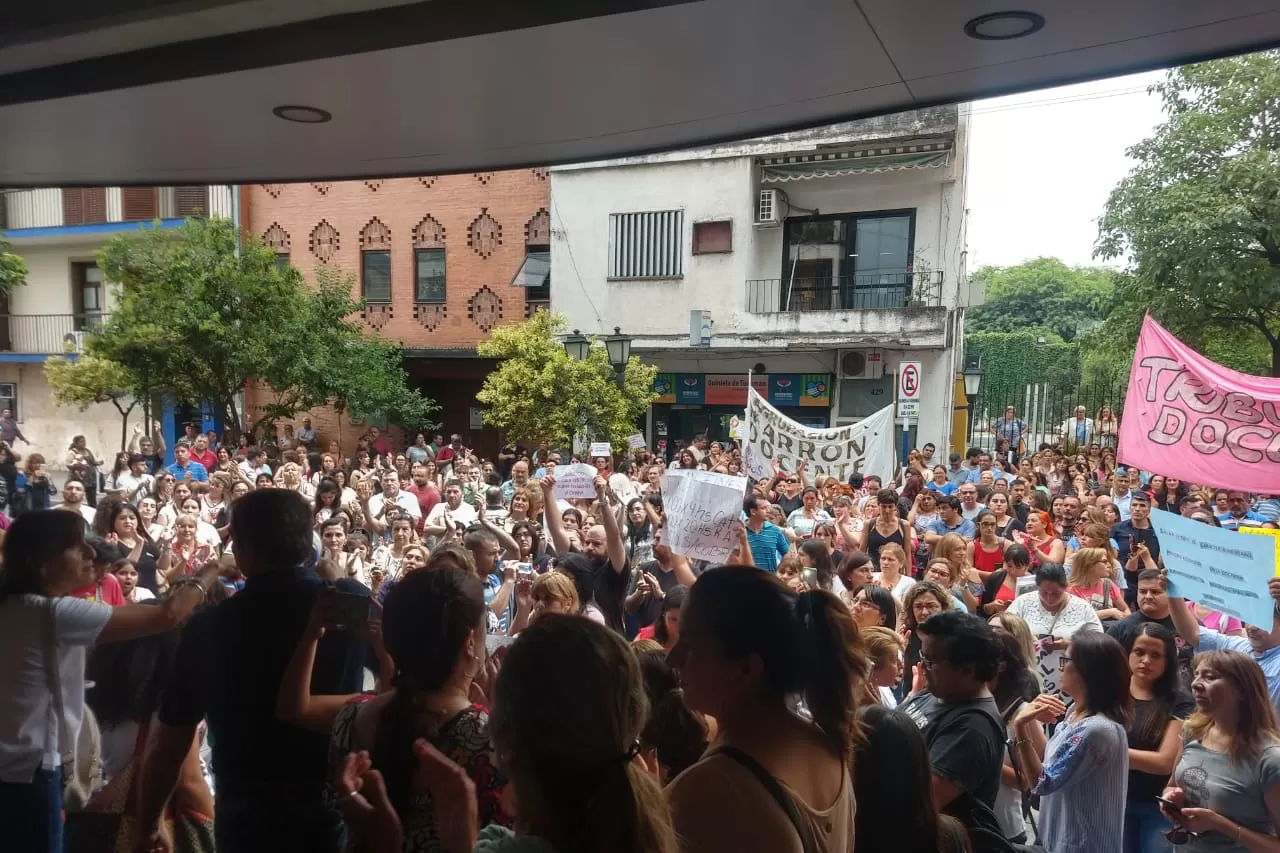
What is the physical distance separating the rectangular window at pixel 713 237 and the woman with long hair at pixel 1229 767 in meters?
16.9

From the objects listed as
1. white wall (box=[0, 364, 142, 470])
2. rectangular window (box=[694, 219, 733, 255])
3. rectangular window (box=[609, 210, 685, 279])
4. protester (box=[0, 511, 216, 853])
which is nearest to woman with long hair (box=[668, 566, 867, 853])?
protester (box=[0, 511, 216, 853])

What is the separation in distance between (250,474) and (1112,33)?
11.8 metres

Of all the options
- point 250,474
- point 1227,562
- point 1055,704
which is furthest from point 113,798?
point 250,474

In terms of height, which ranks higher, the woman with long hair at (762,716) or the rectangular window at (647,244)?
the rectangular window at (647,244)

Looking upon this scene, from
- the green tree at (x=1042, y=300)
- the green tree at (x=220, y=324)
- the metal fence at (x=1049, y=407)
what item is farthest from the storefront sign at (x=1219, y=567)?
the green tree at (x=1042, y=300)

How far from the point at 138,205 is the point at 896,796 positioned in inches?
1036

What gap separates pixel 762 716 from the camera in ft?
5.56

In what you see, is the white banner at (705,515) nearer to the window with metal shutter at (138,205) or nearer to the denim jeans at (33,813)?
the denim jeans at (33,813)

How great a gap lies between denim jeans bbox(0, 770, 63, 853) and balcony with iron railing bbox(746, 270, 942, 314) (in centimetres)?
Result: 1720

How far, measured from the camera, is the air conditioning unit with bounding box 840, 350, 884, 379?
18.6 m

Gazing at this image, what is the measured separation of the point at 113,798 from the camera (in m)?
2.52

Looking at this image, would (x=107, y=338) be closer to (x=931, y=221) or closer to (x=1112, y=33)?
(x=931, y=221)

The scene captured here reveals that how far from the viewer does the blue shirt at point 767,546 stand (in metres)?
6.51

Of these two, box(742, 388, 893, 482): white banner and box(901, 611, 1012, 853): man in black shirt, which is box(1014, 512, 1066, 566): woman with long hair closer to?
box(742, 388, 893, 482): white banner
